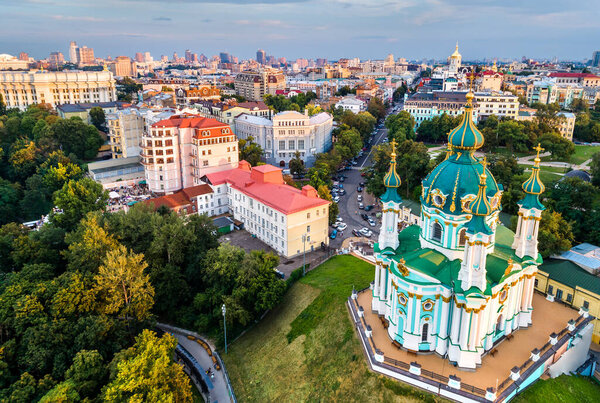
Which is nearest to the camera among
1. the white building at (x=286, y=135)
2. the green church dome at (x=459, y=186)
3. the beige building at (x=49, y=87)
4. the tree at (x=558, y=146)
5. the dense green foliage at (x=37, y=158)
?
the green church dome at (x=459, y=186)

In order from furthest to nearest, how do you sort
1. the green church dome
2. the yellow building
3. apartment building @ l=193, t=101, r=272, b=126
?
apartment building @ l=193, t=101, r=272, b=126 → the yellow building → the green church dome

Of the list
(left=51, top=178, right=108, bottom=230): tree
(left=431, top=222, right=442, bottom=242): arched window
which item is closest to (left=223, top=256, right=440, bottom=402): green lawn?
(left=431, top=222, right=442, bottom=242): arched window

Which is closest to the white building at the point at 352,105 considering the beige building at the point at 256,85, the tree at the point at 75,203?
the beige building at the point at 256,85

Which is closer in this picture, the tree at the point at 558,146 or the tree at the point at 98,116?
the tree at the point at 558,146

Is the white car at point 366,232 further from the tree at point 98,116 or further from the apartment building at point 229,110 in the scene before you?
the tree at point 98,116

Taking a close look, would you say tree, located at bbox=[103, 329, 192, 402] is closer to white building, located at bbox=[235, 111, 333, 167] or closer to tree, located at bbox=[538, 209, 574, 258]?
tree, located at bbox=[538, 209, 574, 258]

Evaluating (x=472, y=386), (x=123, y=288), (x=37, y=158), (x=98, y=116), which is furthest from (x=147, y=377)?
(x=98, y=116)
